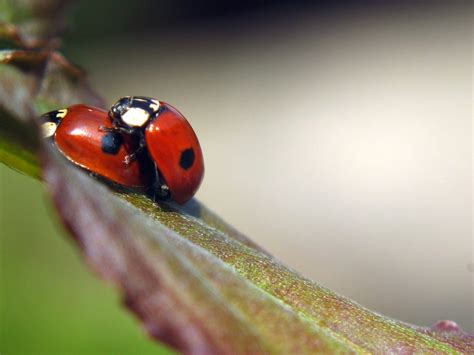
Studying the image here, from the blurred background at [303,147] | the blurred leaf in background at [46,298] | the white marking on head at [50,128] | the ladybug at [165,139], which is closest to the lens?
the white marking on head at [50,128]

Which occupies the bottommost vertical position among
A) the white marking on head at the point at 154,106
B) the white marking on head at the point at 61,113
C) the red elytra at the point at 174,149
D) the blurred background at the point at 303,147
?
the white marking on head at the point at 61,113

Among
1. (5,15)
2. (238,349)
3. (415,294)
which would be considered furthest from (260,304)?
(415,294)

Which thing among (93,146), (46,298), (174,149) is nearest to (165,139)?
(174,149)

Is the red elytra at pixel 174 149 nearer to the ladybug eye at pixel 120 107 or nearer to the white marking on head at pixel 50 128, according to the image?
the ladybug eye at pixel 120 107

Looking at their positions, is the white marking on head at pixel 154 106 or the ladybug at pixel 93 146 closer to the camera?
the ladybug at pixel 93 146

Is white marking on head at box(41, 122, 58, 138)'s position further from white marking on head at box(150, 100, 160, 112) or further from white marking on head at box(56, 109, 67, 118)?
white marking on head at box(150, 100, 160, 112)

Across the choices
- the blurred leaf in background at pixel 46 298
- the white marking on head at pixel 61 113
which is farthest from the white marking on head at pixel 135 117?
the blurred leaf in background at pixel 46 298

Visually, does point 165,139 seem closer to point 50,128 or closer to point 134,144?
point 134,144
